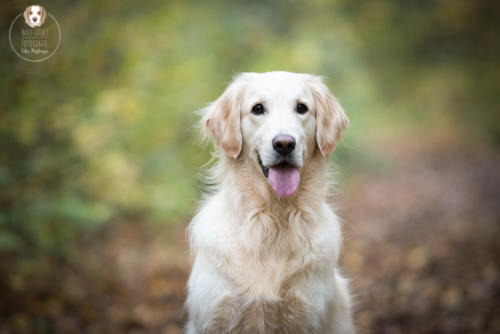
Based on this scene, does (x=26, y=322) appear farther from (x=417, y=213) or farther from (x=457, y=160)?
(x=457, y=160)

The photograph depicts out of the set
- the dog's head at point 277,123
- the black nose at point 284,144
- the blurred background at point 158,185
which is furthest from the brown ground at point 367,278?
the black nose at point 284,144

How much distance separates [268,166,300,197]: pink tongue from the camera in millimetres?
2623

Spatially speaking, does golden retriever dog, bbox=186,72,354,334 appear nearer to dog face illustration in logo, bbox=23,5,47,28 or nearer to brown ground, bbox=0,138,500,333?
brown ground, bbox=0,138,500,333

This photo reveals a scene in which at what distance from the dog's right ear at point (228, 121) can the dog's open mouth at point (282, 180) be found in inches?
12.5

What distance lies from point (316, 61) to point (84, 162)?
603cm

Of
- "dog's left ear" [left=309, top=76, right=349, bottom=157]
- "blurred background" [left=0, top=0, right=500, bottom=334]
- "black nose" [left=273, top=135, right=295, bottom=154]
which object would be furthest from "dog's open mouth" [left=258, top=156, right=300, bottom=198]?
"blurred background" [left=0, top=0, right=500, bottom=334]

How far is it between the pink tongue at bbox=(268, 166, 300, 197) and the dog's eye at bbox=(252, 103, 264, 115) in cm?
41

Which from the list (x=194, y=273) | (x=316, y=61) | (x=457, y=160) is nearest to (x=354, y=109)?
(x=316, y=61)

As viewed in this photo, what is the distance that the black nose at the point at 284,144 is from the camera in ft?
8.13

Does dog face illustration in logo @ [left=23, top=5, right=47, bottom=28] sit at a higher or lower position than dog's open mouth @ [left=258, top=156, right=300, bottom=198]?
higher

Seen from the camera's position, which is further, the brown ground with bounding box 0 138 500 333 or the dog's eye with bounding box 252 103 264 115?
the brown ground with bounding box 0 138 500 333

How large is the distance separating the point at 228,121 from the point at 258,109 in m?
0.24
